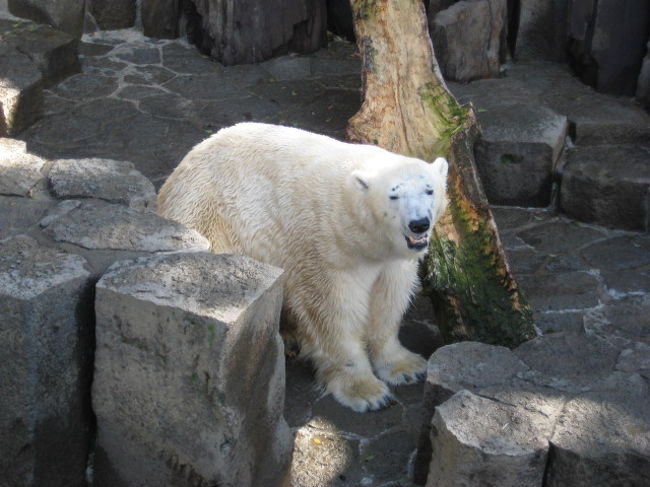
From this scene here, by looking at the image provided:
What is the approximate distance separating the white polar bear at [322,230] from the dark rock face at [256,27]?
Answer: 155 inches

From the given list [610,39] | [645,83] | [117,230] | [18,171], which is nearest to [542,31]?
[610,39]

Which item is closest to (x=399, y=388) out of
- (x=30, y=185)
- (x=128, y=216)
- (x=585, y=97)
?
(x=128, y=216)

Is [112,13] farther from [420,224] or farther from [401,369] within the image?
[420,224]

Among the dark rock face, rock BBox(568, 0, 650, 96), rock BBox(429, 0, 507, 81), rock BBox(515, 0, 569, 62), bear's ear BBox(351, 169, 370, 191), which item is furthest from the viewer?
the dark rock face

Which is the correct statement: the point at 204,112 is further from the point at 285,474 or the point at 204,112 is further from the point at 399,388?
the point at 285,474

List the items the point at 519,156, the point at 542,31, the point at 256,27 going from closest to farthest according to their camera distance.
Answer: the point at 519,156, the point at 542,31, the point at 256,27

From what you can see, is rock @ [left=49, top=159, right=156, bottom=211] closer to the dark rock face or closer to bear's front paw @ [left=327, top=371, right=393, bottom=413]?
bear's front paw @ [left=327, top=371, right=393, bottom=413]

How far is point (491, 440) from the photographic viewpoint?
371cm

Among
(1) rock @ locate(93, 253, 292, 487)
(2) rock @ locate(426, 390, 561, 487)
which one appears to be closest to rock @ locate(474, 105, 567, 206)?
(2) rock @ locate(426, 390, 561, 487)

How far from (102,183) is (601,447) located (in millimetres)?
2568

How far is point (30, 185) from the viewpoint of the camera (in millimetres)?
4648

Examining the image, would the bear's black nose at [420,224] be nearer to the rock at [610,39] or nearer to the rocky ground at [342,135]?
the rocky ground at [342,135]

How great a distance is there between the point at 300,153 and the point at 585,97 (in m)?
3.84

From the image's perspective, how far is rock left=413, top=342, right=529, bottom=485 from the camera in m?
4.14
